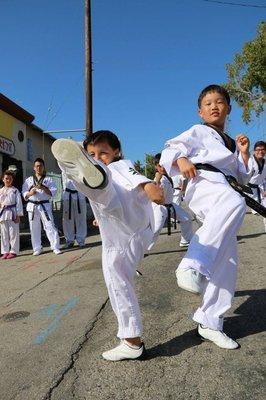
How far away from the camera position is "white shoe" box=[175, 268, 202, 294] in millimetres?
2752

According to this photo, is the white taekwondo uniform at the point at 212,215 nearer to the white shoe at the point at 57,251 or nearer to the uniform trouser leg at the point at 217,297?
the uniform trouser leg at the point at 217,297

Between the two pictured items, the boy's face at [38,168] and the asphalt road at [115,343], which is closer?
the asphalt road at [115,343]

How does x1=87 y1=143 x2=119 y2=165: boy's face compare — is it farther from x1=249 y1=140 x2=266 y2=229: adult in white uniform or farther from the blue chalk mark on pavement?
x1=249 y1=140 x2=266 y2=229: adult in white uniform

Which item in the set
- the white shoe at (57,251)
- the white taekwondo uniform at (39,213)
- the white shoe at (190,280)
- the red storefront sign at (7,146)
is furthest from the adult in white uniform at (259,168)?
the red storefront sign at (7,146)

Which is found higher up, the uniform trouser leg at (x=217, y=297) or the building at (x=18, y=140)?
the building at (x=18, y=140)

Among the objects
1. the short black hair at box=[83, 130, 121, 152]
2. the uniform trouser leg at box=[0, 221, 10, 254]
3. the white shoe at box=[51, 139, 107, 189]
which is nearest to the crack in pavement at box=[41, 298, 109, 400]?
the white shoe at box=[51, 139, 107, 189]

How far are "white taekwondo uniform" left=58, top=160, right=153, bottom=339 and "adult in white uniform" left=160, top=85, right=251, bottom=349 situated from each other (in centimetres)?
35

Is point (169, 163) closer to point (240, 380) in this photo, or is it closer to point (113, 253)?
point (113, 253)

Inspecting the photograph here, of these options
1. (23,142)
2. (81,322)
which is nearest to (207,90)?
(81,322)

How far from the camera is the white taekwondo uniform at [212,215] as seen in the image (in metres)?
2.95

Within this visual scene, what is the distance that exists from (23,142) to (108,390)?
15.9 m

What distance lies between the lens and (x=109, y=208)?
9.01 feet

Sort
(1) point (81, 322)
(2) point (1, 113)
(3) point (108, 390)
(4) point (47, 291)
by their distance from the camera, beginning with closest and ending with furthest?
(3) point (108, 390) < (1) point (81, 322) < (4) point (47, 291) < (2) point (1, 113)

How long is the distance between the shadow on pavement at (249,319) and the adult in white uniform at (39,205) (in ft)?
18.8
